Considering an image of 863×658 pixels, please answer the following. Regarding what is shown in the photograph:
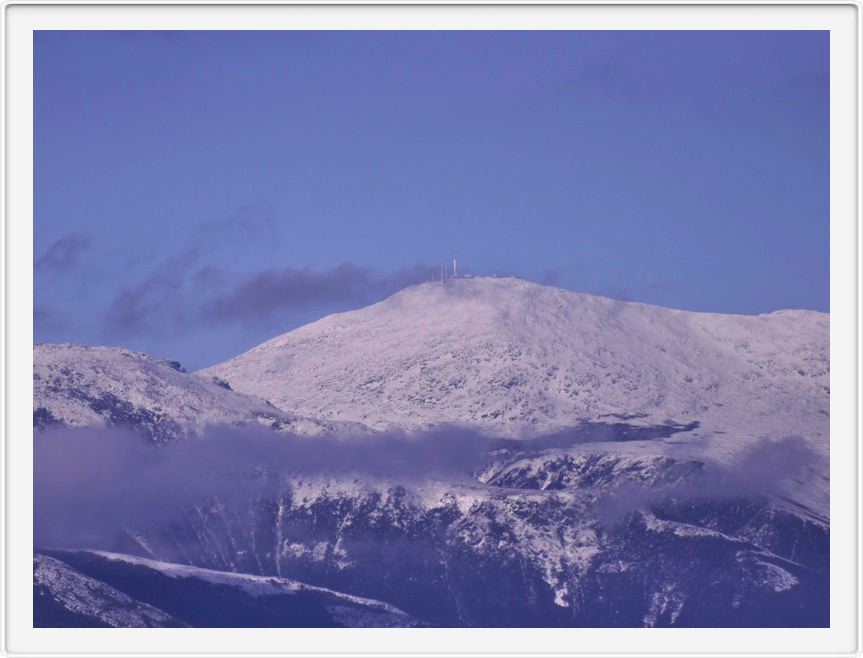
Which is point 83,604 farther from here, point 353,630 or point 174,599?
point 353,630

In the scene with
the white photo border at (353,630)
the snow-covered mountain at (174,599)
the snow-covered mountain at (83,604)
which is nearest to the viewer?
the white photo border at (353,630)

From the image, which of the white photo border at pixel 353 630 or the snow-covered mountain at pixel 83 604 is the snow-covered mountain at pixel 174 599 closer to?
the snow-covered mountain at pixel 83 604

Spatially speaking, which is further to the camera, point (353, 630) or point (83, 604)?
point (83, 604)

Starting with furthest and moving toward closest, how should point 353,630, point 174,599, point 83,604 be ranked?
point 174,599 → point 83,604 → point 353,630

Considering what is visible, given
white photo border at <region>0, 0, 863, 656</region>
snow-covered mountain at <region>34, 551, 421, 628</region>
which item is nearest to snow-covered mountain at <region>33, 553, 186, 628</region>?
snow-covered mountain at <region>34, 551, 421, 628</region>

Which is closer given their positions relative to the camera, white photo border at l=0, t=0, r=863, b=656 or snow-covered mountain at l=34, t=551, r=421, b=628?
white photo border at l=0, t=0, r=863, b=656

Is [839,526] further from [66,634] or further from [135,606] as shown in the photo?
[135,606]

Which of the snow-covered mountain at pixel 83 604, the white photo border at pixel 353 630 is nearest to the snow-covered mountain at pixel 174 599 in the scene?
the snow-covered mountain at pixel 83 604

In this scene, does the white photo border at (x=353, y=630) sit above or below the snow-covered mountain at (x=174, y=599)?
above

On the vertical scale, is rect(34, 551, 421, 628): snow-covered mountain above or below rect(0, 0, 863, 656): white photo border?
below

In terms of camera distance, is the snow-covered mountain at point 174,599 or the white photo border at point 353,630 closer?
the white photo border at point 353,630

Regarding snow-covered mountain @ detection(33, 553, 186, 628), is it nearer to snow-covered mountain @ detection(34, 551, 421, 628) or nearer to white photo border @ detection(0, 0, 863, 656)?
snow-covered mountain @ detection(34, 551, 421, 628)

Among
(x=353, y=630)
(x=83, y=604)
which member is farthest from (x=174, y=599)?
(x=353, y=630)
